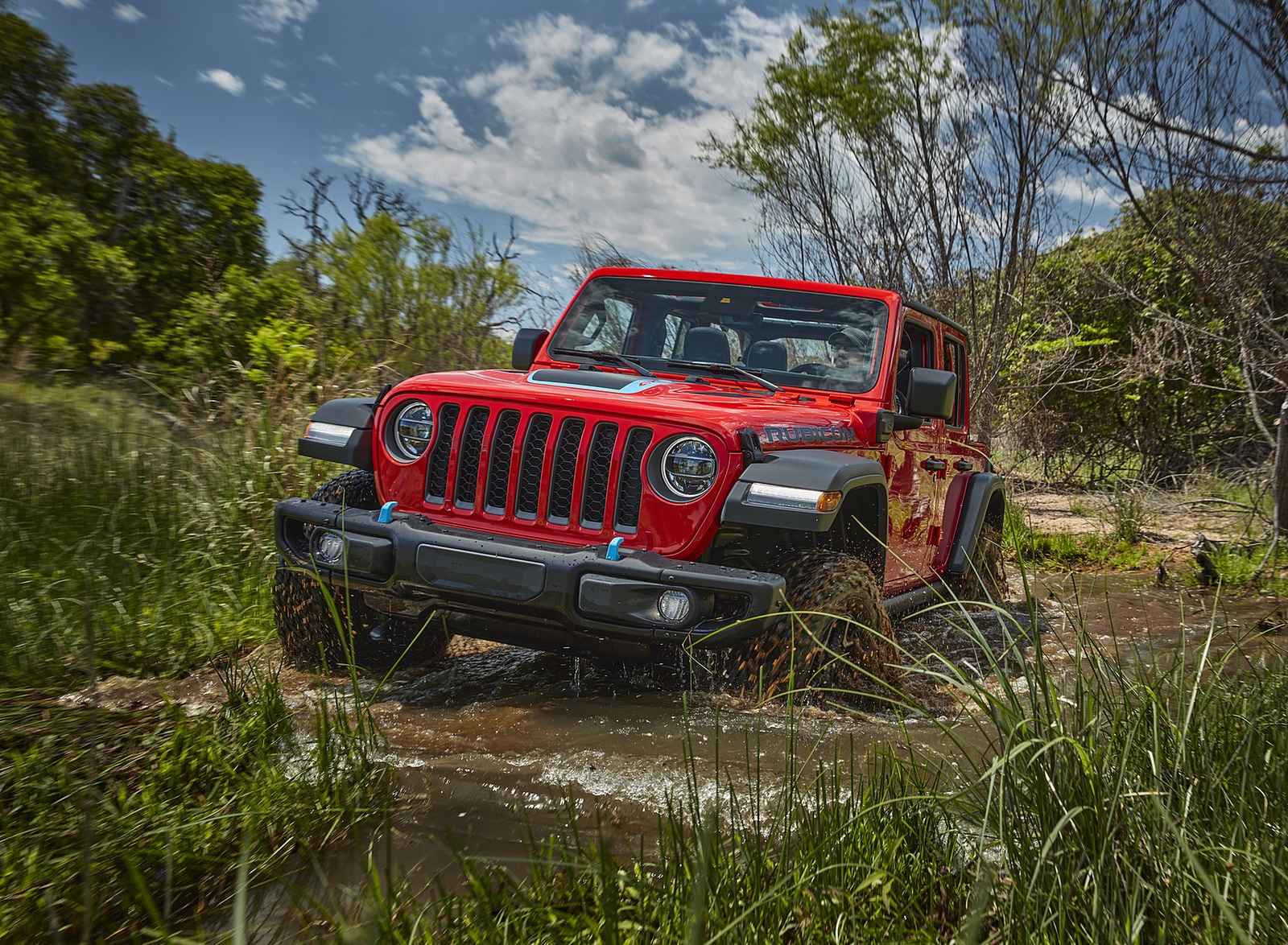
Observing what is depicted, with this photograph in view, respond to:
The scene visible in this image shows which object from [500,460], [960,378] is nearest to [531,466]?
[500,460]

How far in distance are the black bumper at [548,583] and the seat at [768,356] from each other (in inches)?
59.7

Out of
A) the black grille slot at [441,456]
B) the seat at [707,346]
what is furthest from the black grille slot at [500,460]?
the seat at [707,346]

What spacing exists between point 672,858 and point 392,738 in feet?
5.20

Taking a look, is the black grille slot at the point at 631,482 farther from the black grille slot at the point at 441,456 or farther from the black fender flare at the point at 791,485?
the black grille slot at the point at 441,456

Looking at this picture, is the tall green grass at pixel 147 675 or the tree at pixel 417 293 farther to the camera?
the tree at pixel 417 293

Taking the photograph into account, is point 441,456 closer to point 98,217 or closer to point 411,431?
point 411,431

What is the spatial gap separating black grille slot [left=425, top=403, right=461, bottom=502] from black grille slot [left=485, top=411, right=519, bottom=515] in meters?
0.18

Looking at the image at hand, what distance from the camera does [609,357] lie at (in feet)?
14.6

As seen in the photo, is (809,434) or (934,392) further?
(934,392)

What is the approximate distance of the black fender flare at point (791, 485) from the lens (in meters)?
3.12

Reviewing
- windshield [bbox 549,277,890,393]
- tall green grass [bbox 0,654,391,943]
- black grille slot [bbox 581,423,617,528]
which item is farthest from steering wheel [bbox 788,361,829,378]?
tall green grass [bbox 0,654,391,943]

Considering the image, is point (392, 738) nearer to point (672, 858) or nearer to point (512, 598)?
point (512, 598)

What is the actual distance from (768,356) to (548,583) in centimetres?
182

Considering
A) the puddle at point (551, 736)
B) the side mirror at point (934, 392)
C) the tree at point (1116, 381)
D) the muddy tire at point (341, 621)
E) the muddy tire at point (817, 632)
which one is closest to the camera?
the puddle at point (551, 736)
